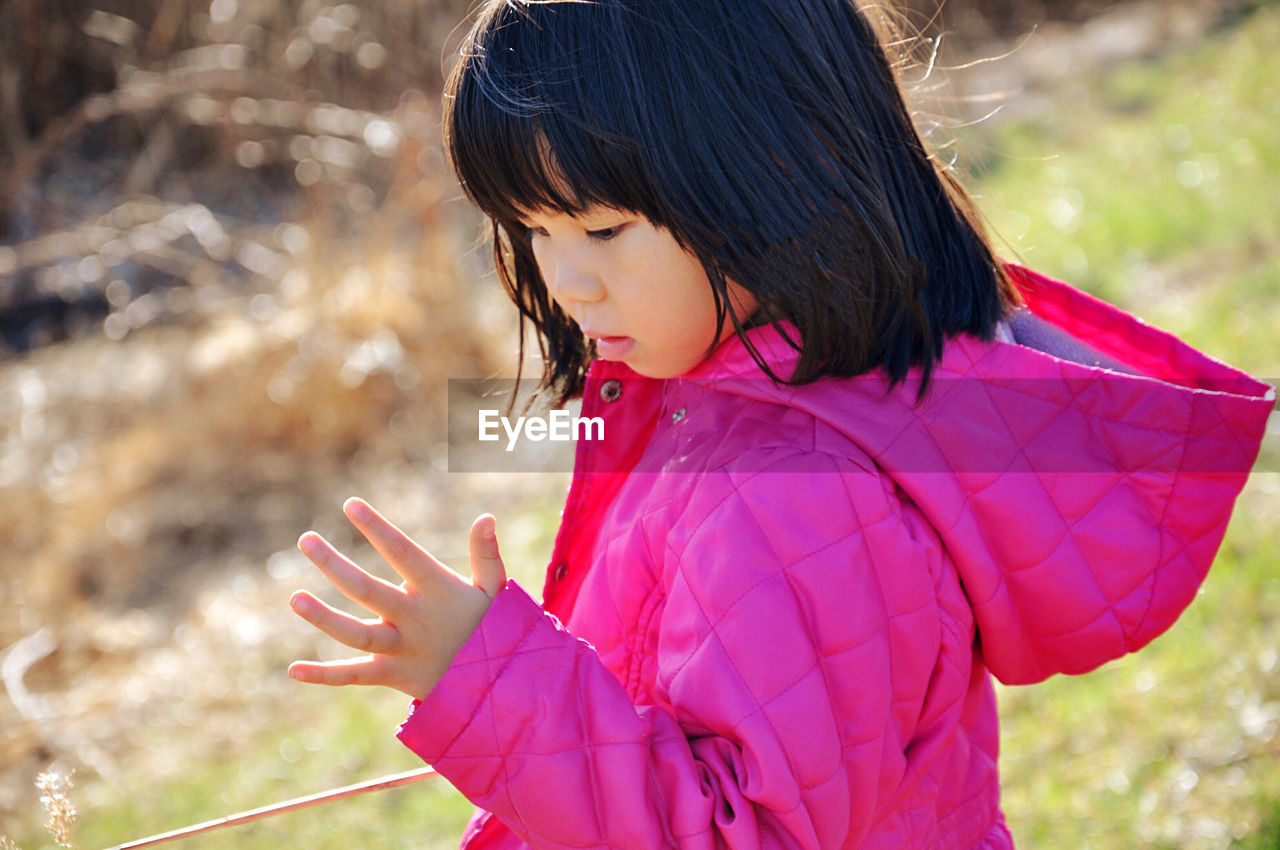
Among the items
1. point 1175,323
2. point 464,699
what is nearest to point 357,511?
point 464,699

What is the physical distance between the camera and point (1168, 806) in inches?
79.4

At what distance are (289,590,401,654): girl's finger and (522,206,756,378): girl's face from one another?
39cm

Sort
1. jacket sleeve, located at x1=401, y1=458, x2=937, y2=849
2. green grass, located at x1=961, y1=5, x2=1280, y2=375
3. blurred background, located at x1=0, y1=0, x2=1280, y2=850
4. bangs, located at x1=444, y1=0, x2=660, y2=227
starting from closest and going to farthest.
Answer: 1. jacket sleeve, located at x1=401, y1=458, x2=937, y2=849
2. bangs, located at x1=444, y1=0, x2=660, y2=227
3. blurred background, located at x1=0, y1=0, x2=1280, y2=850
4. green grass, located at x1=961, y1=5, x2=1280, y2=375

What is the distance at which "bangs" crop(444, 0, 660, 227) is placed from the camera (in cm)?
114

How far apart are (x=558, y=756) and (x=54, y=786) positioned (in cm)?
51

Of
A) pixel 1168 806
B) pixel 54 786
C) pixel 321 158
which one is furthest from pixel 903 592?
pixel 321 158

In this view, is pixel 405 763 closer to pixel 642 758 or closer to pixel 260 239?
pixel 642 758

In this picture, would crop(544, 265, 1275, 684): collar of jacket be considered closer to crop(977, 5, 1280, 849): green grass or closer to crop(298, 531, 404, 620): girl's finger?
crop(298, 531, 404, 620): girl's finger

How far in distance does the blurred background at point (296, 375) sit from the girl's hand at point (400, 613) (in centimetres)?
143

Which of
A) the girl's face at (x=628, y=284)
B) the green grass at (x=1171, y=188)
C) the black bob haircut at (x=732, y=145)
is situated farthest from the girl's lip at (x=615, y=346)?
the green grass at (x=1171, y=188)

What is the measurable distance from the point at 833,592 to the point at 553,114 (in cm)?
55

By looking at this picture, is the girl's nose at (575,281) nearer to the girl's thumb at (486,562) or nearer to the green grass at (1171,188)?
the girl's thumb at (486,562)

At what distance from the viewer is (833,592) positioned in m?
1.05

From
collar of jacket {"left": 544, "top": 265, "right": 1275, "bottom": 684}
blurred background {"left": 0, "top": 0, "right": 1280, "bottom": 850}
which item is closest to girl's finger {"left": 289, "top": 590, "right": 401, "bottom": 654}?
collar of jacket {"left": 544, "top": 265, "right": 1275, "bottom": 684}
